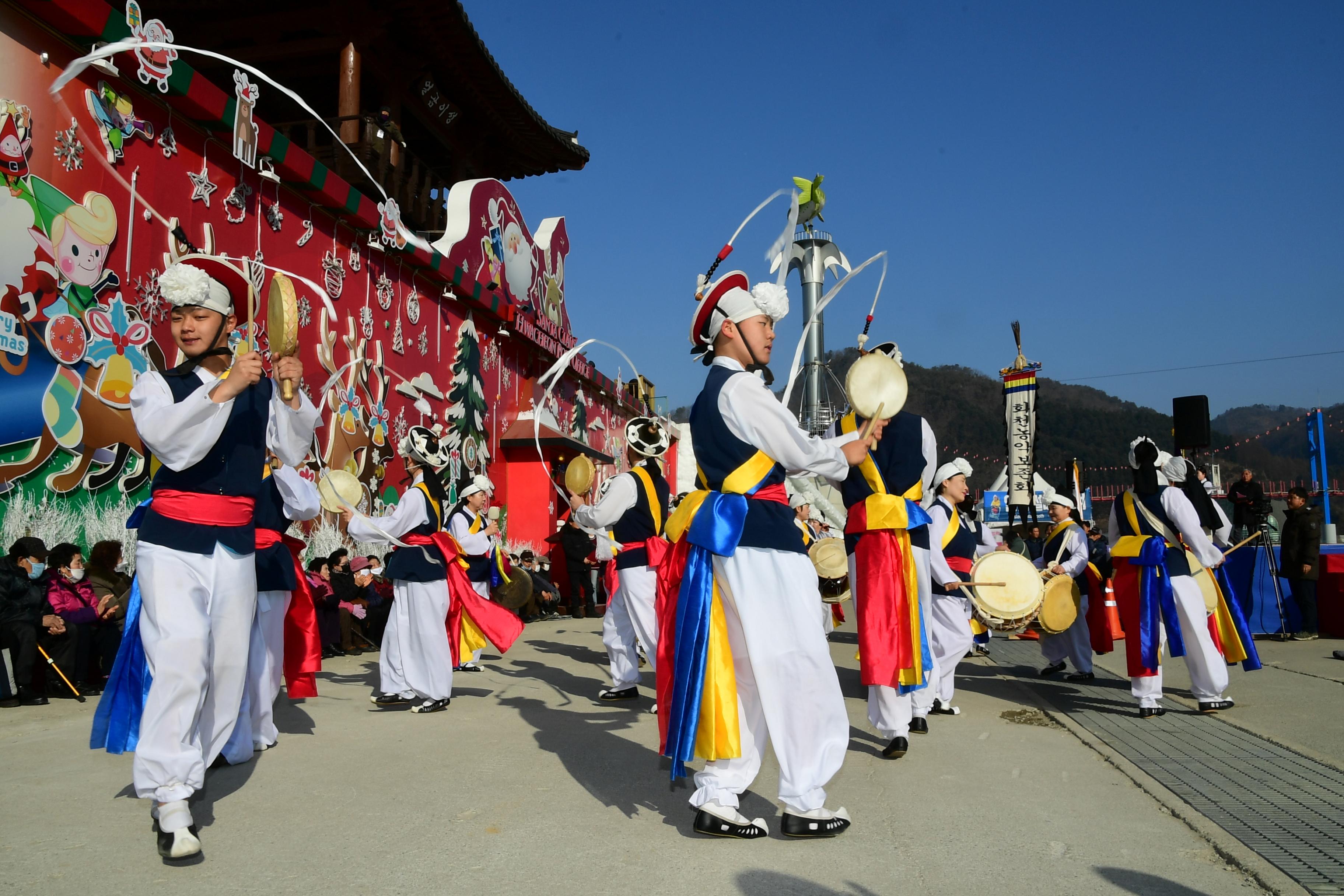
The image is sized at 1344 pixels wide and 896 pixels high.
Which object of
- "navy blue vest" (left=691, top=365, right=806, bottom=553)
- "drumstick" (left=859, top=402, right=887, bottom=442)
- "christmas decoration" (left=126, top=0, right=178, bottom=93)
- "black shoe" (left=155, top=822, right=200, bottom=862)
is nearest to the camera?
"black shoe" (left=155, top=822, right=200, bottom=862)

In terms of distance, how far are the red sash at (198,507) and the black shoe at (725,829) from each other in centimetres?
200

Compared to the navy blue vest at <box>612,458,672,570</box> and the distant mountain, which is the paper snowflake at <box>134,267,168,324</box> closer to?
the navy blue vest at <box>612,458,672,570</box>

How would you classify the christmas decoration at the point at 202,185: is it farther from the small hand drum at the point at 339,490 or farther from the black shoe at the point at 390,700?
the black shoe at the point at 390,700

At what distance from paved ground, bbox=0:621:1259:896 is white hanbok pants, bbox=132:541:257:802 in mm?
269

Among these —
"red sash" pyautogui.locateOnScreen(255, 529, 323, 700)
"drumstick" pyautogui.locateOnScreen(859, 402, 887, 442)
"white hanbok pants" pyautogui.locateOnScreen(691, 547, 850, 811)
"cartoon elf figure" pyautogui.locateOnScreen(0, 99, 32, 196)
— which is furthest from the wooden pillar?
"white hanbok pants" pyautogui.locateOnScreen(691, 547, 850, 811)

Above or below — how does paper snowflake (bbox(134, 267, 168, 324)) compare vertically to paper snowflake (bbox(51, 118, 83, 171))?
below

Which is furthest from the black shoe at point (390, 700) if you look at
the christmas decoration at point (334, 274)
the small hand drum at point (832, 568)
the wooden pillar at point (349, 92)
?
the wooden pillar at point (349, 92)

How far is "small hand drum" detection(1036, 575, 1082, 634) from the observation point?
6.53 metres

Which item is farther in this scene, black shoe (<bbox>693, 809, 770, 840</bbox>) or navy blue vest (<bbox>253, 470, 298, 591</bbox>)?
navy blue vest (<bbox>253, 470, 298, 591</bbox>)

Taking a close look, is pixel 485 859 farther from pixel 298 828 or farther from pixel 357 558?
pixel 357 558

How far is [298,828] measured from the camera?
3340 millimetres

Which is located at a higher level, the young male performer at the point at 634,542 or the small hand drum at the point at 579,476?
the small hand drum at the point at 579,476

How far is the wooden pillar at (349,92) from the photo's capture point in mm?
12570

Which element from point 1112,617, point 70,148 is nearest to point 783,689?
point 1112,617
